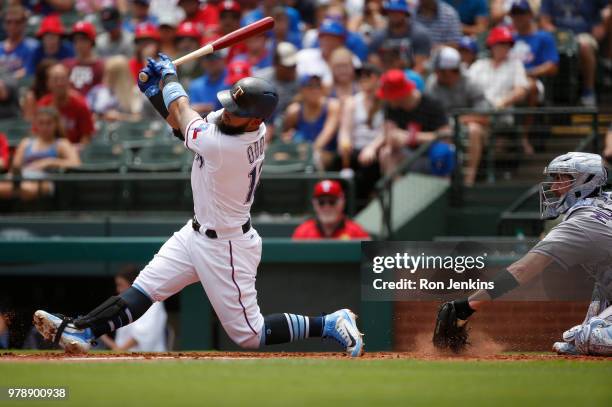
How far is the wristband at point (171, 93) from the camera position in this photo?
671 centimetres

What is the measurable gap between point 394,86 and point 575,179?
14.3ft

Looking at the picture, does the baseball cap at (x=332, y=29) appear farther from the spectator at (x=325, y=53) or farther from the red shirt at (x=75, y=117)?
the red shirt at (x=75, y=117)

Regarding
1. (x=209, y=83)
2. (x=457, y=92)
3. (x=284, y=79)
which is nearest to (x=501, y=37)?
(x=457, y=92)

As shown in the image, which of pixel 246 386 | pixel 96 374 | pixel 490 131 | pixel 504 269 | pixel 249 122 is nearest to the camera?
pixel 246 386

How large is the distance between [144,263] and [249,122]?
3417mm

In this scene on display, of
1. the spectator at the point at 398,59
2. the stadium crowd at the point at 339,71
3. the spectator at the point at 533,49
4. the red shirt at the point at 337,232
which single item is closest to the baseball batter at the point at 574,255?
the red shirt at the point at 337,232

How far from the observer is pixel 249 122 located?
21.3 feet

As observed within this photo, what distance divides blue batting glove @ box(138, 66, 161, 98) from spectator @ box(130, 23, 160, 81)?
6.13 metres

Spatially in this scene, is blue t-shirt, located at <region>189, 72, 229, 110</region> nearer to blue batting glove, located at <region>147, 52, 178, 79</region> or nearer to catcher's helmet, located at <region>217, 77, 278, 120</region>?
blue batting glove, located at <region>147, 52, 178, 79</region>

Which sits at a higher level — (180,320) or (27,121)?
(27,121)

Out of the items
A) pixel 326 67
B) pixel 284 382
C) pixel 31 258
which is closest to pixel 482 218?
pixel 326 67

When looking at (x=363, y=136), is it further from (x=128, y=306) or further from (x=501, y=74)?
(x=128, y=306)

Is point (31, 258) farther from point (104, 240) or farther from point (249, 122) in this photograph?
point (249, 122)

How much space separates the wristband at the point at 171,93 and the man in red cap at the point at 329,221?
3.38 m
